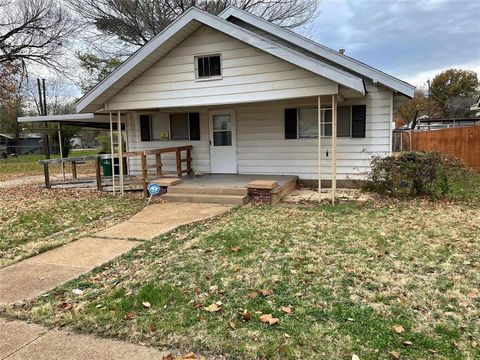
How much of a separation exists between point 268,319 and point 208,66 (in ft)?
23.0

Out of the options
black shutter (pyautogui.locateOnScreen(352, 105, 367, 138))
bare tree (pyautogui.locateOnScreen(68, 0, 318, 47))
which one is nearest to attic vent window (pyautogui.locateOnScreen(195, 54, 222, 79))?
black shutter (pyautogui.locateOnScreen(352, 105, 367, 138))

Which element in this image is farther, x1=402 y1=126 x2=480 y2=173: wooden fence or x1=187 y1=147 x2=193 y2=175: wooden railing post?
x1=402 y1=126 x2=480 y2=173: wooden fence

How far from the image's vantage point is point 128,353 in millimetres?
2637

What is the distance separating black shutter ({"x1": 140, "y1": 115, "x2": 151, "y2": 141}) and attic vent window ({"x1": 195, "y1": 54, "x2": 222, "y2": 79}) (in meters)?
3.73

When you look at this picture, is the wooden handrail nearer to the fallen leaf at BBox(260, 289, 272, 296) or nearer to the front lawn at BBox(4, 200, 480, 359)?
the front lawn at BBox(4, 200, 480, 359)

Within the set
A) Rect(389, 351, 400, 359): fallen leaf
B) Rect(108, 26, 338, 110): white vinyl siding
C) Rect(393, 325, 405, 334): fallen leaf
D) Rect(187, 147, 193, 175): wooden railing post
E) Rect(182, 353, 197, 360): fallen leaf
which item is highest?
Rect(108, 26, 338, 110): white vinyl siding

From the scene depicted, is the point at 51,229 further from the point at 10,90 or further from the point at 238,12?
the point at 10,90

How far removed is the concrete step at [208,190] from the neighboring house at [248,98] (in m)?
1.96

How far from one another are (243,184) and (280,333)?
20.3 ft

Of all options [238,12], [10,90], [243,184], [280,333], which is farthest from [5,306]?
[10,90]

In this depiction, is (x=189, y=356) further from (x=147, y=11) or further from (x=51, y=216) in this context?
(x=147, y=11)

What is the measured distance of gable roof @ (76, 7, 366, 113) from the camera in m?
7.15

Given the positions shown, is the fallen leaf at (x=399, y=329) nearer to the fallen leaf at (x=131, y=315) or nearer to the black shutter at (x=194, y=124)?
the fallen leaf at (x=131, y=315)

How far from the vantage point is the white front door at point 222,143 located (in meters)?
11.2
